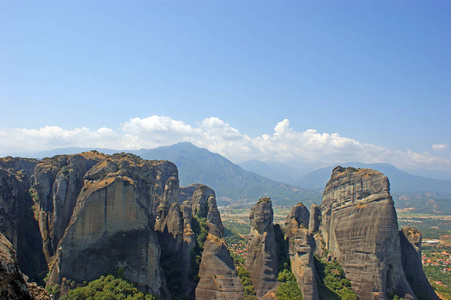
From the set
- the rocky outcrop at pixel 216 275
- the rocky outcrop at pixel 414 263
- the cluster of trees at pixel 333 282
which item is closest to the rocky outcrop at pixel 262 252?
the rocky outcrop at pixel 216 275

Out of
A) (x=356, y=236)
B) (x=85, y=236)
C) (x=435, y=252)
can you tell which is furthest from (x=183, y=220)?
(x=435, y=252)

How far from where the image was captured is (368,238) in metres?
37.5

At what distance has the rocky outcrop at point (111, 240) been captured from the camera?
31797 mm

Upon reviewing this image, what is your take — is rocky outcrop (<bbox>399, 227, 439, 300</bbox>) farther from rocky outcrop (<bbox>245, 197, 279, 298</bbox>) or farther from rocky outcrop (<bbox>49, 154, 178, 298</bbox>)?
rocky outcrop (<bbox>49, 154, 178, 298</bbox>)

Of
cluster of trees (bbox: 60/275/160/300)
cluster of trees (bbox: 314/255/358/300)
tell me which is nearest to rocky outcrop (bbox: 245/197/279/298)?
cluster of trees (bbox: 314/255/358/300)

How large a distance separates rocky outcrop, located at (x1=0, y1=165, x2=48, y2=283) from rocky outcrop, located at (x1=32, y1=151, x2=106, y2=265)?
119cm

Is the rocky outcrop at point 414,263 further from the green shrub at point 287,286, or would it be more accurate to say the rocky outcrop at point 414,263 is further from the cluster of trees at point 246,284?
the cluster of trees at point 246,284

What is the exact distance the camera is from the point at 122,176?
116 feet

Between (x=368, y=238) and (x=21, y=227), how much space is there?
156ft

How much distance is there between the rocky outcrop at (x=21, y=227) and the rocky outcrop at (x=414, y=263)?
49075mm

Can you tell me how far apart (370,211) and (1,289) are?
133ft

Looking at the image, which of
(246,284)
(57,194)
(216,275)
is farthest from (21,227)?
(246,284)

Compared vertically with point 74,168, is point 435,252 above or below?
below

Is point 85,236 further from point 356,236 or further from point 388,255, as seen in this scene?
point 388,255
